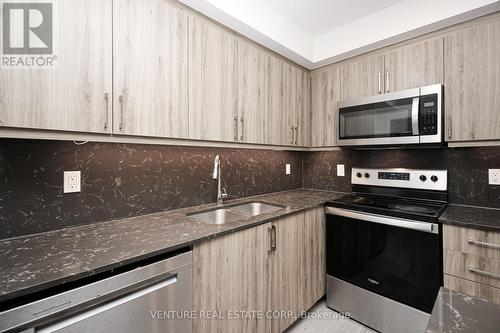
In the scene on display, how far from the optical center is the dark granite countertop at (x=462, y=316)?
0.51 meters

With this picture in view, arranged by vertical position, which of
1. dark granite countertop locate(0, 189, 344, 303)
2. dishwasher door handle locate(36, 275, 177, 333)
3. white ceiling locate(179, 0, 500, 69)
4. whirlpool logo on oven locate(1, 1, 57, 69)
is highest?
white ceiling locate(179, 0, 500, 69)

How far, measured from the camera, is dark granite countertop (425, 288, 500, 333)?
0.51m

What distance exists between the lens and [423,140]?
1738mm

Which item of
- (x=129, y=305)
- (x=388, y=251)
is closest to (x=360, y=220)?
(x=388, y=251)

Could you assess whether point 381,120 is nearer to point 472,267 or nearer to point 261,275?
point 472,267

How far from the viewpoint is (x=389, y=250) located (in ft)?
5.63

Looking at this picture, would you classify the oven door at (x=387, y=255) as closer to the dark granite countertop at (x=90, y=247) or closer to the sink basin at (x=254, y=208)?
the sink basin at (x=254, y=208)

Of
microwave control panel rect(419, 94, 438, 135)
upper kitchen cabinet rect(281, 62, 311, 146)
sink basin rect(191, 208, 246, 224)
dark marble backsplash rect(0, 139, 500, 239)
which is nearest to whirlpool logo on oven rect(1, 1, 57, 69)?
dark marble backsplash rect(0, 139, 500, 239)

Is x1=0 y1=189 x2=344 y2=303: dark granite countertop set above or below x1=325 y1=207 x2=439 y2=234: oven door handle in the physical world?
above

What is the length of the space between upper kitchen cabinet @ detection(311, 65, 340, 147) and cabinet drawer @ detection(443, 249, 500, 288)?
1291 millimetres

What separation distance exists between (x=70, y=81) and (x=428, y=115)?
7.37 feet

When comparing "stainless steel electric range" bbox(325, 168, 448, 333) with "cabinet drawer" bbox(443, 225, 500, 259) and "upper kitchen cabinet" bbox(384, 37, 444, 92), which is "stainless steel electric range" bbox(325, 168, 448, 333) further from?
"upper kitchen cabinet" bbox(384, 37, 444, 92)

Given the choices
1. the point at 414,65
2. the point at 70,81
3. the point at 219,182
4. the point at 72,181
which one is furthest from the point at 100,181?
the point at 414,65

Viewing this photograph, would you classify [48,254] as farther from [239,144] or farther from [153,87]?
[239,144]
